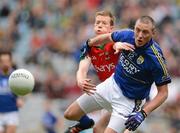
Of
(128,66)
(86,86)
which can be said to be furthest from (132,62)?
(86,86)

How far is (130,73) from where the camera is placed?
11.2 metres

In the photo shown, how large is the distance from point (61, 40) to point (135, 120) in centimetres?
1041

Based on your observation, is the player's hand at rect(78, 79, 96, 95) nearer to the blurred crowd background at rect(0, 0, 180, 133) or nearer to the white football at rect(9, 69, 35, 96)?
the white football at rect(9, 69, 35, 96)

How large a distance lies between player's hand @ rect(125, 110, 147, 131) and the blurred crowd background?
20.1ft

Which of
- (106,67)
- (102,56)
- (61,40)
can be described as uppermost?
(102,56)

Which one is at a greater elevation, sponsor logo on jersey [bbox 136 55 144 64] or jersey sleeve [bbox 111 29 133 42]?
jersey sleeve [bbox 111 29 133 42]

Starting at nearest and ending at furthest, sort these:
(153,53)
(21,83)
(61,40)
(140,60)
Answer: (153,53), (140,60), (21,83), (61,40)

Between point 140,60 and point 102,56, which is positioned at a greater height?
point 140,60

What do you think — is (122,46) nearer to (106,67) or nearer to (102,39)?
(102,39)

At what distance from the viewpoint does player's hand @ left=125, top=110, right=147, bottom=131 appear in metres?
10.8

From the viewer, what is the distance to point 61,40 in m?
21.1

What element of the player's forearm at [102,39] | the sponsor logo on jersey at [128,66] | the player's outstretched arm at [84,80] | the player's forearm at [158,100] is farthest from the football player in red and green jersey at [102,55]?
the player's forearm at [158,100]

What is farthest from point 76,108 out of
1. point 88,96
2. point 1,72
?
point 1,72

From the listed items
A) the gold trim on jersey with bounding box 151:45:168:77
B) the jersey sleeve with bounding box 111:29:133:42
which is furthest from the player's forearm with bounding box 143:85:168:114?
the jersey sleeve with bounding box 111:29:133:42
